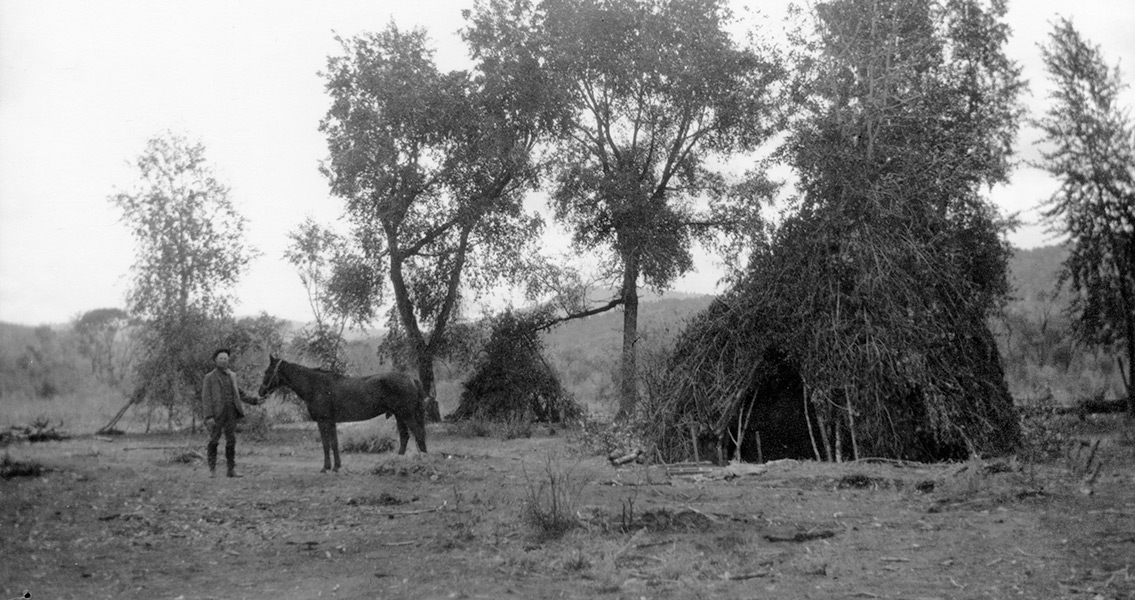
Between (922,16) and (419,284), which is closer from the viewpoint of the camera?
(922,16)

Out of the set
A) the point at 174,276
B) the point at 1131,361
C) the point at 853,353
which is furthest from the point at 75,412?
the point at 1131,361

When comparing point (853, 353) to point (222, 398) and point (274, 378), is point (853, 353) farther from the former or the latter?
point (222, 398)

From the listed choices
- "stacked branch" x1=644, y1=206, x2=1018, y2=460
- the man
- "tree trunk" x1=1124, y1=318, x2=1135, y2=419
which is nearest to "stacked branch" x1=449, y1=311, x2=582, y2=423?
"stacked branch" x1=644, y1=206, x2=1018, y2=460

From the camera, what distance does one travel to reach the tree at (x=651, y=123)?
931 inches

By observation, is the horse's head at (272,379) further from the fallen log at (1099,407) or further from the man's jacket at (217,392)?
the fallen log at (1099,407)

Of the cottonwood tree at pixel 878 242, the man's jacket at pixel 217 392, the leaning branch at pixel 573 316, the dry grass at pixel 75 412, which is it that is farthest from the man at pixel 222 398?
the leaning branch at pixel 573 316

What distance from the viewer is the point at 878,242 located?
47.2 ft

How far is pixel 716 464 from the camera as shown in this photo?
14.3 m

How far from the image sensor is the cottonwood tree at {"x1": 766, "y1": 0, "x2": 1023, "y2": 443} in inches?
540

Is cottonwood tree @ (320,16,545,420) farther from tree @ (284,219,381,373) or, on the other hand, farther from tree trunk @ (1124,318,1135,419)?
tree trunk @ (1124,318,1135,419)

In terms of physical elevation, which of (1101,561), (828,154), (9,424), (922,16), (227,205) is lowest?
(1101,561)

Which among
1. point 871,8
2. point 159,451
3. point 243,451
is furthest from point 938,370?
point 159,451

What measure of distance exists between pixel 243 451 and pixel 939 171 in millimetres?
14271

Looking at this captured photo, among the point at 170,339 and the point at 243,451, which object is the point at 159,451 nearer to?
the point at 243,451
